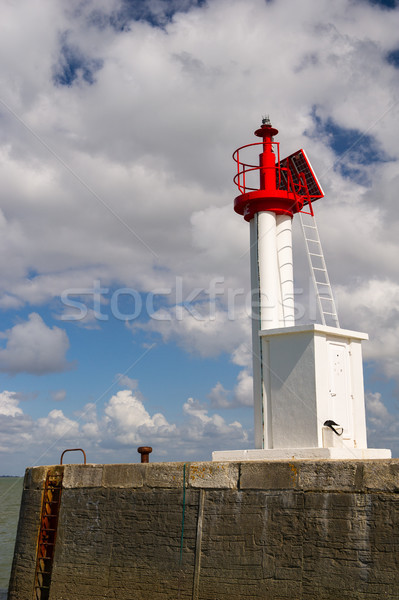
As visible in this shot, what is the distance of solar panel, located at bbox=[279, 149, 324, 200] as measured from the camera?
12.3 meters

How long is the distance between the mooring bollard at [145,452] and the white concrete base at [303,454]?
3.88 feet

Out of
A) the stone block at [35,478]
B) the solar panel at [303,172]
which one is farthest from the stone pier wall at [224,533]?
the solar panel at [303,172]

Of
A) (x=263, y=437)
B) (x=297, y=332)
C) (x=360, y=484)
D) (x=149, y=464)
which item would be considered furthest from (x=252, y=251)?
(x=360, y=484)

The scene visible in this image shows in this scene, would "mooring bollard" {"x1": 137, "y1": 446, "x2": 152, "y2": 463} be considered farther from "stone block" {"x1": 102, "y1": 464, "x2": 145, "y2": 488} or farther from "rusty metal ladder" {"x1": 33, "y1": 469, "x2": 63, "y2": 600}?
"rusty metal ladder" {"x1": 33, "y1": 469, "x2": 63, "y2": 600}

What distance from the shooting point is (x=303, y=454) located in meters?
8.93

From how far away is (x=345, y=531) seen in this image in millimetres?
6465

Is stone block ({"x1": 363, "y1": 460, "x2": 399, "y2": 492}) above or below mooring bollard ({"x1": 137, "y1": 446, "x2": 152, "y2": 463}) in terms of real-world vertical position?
below

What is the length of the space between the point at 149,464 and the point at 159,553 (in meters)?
1.14

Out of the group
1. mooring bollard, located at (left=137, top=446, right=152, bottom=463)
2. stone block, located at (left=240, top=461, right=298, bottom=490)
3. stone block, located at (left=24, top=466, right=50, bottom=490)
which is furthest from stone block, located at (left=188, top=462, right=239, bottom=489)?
stone block, located at (left=24, top=466, right=50, bottom=490)

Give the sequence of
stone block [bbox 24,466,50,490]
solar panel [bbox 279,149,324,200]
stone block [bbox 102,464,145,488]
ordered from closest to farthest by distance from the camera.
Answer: stone block [bbox 102,464,145,488]
stone block [bbox 24,466,50,490]
solar panel [bbox 279,149,324,200]

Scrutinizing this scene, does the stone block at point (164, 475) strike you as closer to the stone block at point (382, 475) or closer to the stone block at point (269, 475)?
the stone block at point (269, 475)

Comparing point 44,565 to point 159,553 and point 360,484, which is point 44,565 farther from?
point 360,484

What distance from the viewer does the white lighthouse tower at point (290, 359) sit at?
9648 millimetres

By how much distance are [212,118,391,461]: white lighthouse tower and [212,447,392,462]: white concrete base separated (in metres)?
0.02
